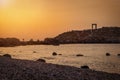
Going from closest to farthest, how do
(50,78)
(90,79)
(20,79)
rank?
(20,79), (50,78), (90,79)

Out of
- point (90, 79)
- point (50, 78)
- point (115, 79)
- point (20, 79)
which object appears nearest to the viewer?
point (20, 79)

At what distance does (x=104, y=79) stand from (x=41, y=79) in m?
8.43

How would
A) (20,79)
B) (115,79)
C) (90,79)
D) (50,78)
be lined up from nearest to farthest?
(20,79) → (50,78) → (90,79) → (115,79)

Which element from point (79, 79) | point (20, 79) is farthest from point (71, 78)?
point (20, 79)

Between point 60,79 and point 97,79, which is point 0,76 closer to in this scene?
point 60,79

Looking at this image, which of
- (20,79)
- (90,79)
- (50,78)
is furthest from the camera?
(90,79)

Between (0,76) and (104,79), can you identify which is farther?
(104,79)

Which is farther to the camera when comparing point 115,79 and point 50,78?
point 115,79

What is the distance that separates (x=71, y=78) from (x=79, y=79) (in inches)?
32.6

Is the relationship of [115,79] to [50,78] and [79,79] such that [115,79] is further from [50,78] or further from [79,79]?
[50,78]

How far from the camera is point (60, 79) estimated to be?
91.1ft

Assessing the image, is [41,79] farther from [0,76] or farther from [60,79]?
[0,76]

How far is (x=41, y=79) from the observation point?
2672 cm

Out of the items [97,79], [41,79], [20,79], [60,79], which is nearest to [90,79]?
[97,79]
